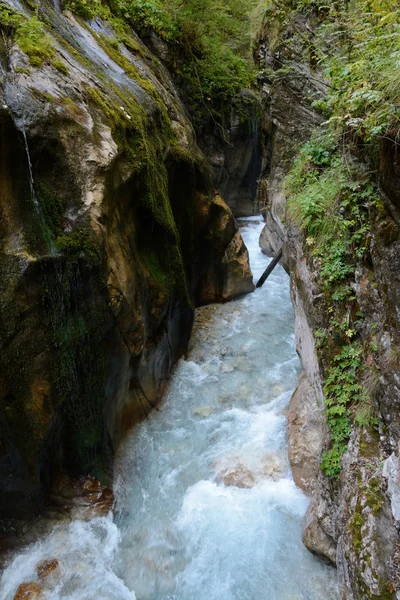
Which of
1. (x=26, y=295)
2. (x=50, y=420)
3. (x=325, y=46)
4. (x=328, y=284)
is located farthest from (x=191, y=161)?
(x=50, y=420)

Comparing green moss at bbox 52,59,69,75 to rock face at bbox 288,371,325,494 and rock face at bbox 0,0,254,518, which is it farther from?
rock face at bbox 288,371,325,494

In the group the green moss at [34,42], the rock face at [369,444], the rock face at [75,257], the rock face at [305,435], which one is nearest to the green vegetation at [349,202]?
the rock face at [369,444]

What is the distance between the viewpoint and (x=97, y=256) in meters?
4.50

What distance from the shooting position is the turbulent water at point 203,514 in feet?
13.4

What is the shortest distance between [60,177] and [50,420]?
2.77 m

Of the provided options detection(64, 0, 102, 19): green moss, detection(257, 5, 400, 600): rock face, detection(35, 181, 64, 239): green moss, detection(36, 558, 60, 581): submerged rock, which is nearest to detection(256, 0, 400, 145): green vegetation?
detection(257, 5, 400, 600): rock face

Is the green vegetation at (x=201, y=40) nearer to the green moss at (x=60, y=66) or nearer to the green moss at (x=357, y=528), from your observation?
the green moss at (x=60, y=66)

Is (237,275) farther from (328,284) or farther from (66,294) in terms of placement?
(66,294)

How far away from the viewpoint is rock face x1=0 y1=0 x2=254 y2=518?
396 centimetres

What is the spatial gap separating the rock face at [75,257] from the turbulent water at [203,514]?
1.74ft

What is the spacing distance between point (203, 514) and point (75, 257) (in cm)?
354

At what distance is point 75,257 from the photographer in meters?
4.30

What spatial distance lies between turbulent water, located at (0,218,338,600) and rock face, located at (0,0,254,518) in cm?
53

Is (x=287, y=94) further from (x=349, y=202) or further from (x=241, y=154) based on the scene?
(x=241, y=154)
